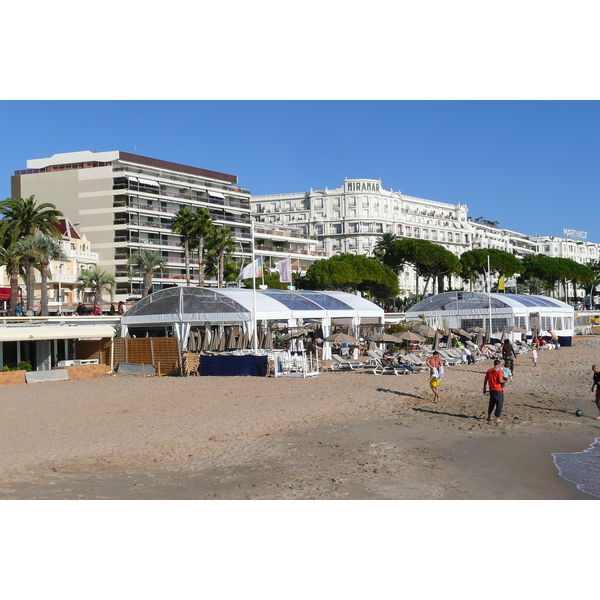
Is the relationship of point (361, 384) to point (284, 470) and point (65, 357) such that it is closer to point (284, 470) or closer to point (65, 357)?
point (284, 470)

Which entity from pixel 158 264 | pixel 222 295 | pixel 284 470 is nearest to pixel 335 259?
pixel 158 264

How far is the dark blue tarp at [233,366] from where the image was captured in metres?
26.0

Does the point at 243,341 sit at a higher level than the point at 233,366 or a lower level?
higher

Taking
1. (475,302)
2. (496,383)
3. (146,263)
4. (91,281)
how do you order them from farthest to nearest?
(146,263), (91,281), (475,302), (496,383)

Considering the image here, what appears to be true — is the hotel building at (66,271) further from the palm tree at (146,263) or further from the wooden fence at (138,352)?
the wooden fence at (138,352)

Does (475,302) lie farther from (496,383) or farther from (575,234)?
(575,234)

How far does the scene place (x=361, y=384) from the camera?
74.6 feet

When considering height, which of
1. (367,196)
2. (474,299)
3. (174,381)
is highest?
(367,196)

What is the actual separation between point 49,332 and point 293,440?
1786cm

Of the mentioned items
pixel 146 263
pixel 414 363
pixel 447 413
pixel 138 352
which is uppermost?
pixel 146 263

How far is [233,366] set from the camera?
26594 millimetres

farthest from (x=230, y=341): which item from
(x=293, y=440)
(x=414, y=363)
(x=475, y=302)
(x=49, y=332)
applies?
(x=475, y=302)

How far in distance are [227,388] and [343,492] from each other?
1326cm

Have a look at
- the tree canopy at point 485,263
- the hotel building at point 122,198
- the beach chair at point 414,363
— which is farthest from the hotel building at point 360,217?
the beach chair at point 414,363
